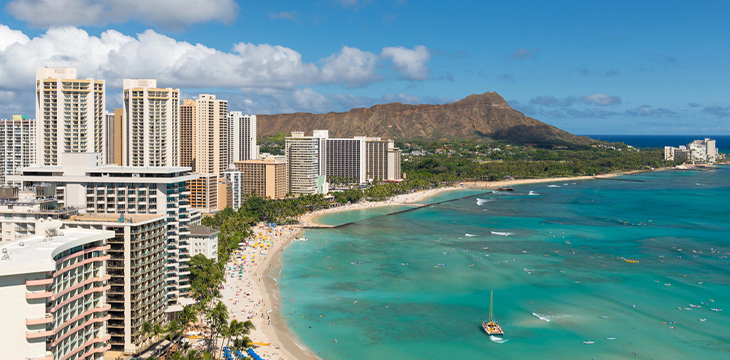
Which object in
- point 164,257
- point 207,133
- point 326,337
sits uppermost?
point 207,133

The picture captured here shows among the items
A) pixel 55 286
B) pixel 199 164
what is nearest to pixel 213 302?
pixel 55 286

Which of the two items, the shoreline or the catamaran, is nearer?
the catamaran

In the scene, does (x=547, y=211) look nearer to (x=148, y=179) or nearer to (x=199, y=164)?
(x=199, y=164)

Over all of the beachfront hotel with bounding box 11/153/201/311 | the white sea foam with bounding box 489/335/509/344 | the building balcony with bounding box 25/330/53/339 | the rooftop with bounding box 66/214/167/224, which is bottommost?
the white sea foam with bounding box 489/335/509/344

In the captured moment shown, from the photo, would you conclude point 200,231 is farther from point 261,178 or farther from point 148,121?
point 261,178

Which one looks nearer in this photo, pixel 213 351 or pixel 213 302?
pixel 213 351

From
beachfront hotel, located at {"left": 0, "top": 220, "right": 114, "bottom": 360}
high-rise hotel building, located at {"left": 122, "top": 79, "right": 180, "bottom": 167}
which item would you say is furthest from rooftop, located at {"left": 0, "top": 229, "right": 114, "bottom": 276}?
high-rise hotel building, located at {"left": 122, "top": 79, "right": 180, "bottom": 167}

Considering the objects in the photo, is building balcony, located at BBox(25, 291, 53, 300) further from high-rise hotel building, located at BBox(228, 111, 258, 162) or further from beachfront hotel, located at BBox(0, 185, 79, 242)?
high-rise hotel building, located at BBox(228, 111, 258, 162)

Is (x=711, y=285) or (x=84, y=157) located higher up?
(x=84, y=157)
